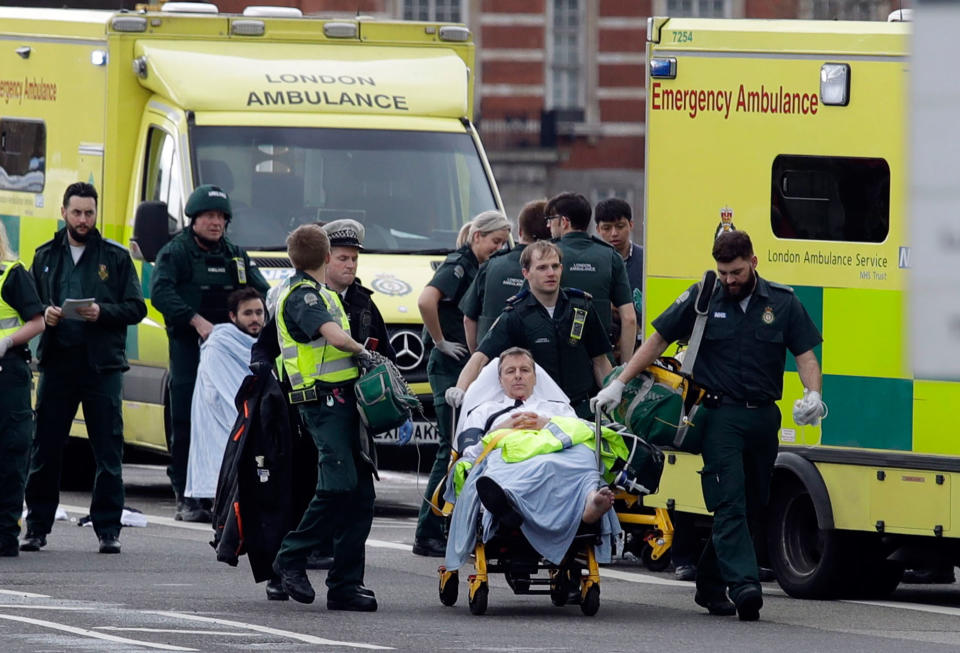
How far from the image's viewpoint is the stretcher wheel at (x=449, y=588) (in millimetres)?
8375

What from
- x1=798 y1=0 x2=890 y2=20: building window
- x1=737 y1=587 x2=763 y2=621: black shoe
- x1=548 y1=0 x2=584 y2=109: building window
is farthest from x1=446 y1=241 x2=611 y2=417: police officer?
x1=548 y1=0 x2=584 y2=109: building window

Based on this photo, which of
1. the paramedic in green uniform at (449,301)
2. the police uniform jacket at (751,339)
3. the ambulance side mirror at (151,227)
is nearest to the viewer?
the police uniform jacket at (751,339)

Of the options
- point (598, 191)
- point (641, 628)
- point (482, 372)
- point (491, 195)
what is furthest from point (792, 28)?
point (598, 191)

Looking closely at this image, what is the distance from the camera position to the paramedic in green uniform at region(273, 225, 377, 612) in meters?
8.09

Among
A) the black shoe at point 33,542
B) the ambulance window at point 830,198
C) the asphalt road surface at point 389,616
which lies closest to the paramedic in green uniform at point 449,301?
the asphalt road surface at point 389,616

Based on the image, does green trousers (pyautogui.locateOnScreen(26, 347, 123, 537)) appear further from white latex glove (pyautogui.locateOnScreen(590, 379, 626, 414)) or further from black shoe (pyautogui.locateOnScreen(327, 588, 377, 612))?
white latex glove (pyautogui.locateOnScreen(590, 379, 626, 414))

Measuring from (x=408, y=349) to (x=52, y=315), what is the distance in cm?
273

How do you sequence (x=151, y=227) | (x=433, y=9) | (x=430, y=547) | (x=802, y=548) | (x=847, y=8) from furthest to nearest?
(x=433, y=9)
(x=847, y=8)
(x=151, y=227)
(x=430, y=547)
(x=802, y=548)

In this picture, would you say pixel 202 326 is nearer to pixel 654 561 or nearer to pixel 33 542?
pixel 33 542

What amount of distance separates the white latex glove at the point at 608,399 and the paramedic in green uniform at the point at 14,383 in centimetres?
303

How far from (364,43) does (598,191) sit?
3944 centimetres

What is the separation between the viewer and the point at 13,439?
1002 centimetres

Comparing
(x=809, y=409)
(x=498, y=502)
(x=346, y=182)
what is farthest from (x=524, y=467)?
(x=346, y=182)

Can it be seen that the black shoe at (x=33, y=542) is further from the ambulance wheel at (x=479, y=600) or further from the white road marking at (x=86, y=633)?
the ambulance wheel at (x=479, y=600)
